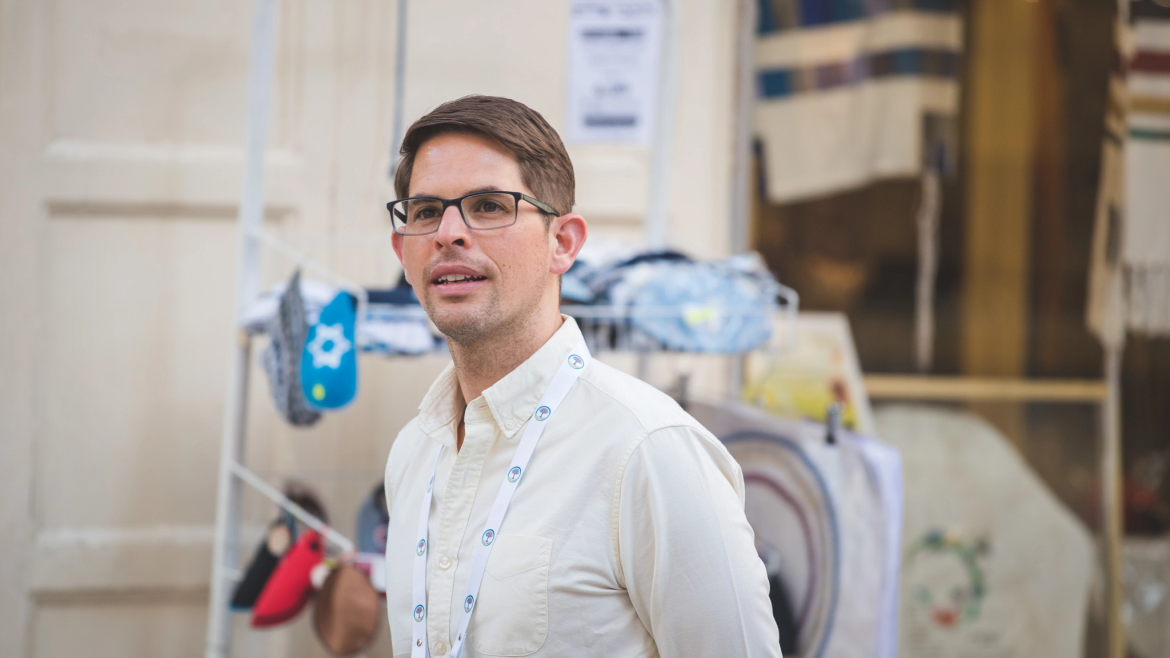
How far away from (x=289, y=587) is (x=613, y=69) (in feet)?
4.78

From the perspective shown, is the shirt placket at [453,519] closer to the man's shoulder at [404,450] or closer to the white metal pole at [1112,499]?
the man's shoulder at [404,450]

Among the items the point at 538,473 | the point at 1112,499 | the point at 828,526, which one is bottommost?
the point at 1112,499

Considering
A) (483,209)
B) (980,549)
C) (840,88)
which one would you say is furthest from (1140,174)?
(483,209)

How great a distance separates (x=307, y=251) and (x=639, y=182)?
0.94 meters

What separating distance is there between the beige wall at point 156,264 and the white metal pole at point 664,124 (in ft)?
1.66

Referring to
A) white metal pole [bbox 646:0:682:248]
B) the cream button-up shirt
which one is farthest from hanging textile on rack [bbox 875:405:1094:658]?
the cream button-up shirt

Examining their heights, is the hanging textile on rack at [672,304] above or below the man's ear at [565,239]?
below

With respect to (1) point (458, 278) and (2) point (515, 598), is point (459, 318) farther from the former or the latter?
(2) point (515, 598)

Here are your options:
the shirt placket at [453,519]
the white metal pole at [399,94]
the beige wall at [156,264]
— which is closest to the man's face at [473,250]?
the shirt placket at [453,519]

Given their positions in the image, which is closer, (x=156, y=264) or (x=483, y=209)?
(x=483, y=209)

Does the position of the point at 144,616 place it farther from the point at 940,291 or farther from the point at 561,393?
the point at 940,291

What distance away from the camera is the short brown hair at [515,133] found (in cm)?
95

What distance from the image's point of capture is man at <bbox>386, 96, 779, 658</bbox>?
917mm

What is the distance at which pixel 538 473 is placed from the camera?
0.98 metres
